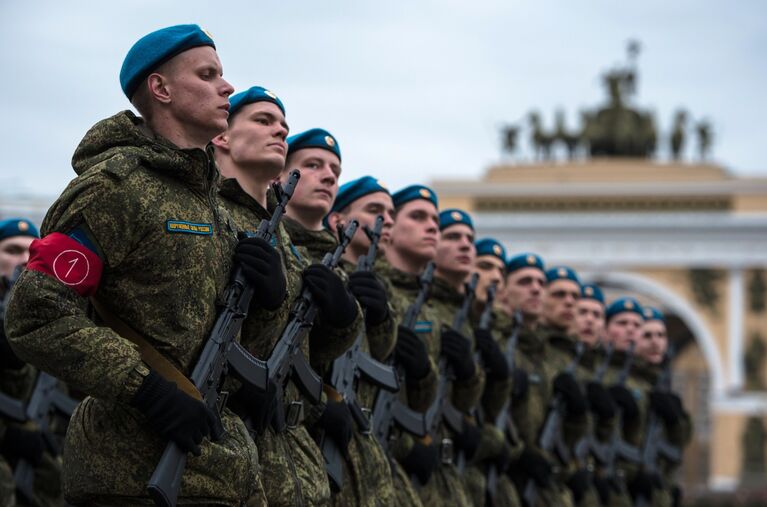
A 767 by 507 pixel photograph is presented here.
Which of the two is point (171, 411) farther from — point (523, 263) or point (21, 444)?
point (523, 263)

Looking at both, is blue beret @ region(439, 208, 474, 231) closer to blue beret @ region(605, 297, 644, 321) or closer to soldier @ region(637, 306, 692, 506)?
soldier @ region(637, 306, 692, 506)

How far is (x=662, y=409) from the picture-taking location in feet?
39.1

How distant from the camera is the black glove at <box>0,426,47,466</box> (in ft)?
22.2

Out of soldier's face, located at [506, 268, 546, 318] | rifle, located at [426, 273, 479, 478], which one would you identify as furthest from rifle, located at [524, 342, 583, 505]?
rifle, located at [426, 273, 479, 478]

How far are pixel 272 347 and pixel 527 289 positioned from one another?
17.1 feet

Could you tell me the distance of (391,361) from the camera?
6.85 metres

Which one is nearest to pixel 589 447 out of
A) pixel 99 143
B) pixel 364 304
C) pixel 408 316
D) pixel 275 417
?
pixel 408 316

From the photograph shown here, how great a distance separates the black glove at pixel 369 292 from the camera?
5949 mm

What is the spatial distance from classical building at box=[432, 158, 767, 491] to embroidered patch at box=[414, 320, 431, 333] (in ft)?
106

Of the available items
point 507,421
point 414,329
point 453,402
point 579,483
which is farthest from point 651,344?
point 414,329

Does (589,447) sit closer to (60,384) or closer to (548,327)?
(548,327)

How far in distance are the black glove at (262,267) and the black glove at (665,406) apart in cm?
777

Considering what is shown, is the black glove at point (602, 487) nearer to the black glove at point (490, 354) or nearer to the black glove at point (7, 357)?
the black glove at point (490, 354)

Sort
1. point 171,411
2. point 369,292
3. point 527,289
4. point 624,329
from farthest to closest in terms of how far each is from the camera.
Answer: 1. point 624,329
2. point 527,289
3. point 369,292
4. point 171,411
